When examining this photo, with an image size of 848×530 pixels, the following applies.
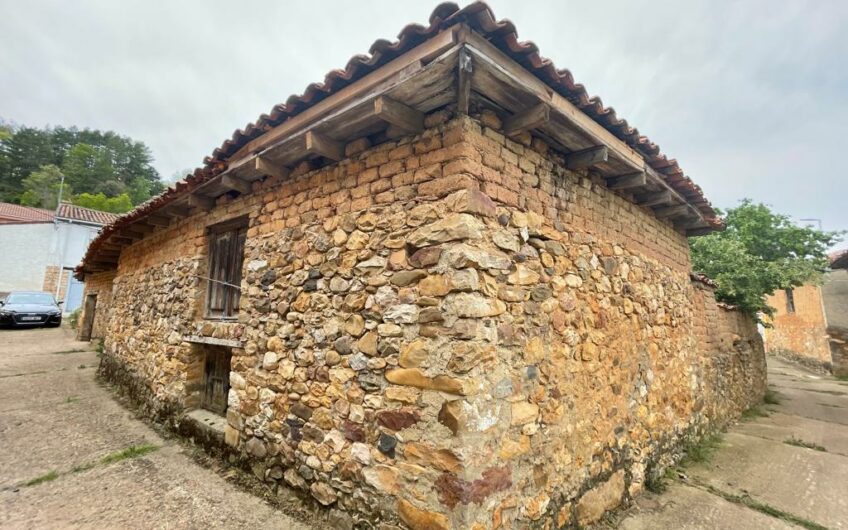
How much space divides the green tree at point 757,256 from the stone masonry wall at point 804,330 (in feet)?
14.6

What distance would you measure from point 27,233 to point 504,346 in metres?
26.5

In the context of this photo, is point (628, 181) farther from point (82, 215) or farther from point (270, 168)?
point (82, 215)

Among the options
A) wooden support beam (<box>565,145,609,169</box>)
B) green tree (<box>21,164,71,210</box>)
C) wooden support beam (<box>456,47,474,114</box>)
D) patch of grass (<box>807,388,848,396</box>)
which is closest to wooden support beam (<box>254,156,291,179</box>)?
wooden support beam (<box>456,47,474,114</box>)

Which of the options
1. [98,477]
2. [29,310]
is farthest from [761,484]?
[29,310]

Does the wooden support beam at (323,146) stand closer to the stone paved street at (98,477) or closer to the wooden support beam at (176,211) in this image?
the stone paved street at (98,477)

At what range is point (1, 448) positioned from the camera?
13.6 feet

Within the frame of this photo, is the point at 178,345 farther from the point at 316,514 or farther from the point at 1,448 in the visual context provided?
the point at 316,514

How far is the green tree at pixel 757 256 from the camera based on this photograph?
789 centimetres

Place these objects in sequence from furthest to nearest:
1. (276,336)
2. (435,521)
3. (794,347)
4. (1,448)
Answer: (794,347) < (1,448) < (276,336) < (435,521)

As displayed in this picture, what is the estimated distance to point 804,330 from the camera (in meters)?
15.1

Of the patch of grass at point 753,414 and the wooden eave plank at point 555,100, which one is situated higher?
the wooden eave plank at point 555,100

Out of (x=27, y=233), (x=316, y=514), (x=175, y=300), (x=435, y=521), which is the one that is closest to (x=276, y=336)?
(x=316, y=514)

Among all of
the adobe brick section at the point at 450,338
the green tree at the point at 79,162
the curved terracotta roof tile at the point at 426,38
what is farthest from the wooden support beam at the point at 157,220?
the green tree at the point at 79,162

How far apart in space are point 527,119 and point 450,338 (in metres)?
1.58
